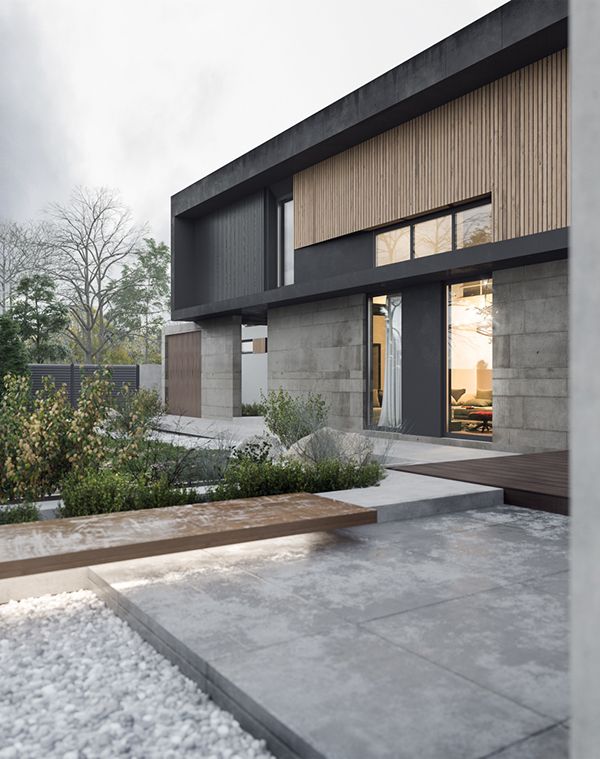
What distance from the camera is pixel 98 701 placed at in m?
2.61

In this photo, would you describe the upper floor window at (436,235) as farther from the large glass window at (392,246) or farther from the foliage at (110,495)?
the foliage at (110,495)

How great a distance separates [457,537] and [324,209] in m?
10.5

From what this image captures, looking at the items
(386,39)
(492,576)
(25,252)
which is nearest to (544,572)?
(492,576)

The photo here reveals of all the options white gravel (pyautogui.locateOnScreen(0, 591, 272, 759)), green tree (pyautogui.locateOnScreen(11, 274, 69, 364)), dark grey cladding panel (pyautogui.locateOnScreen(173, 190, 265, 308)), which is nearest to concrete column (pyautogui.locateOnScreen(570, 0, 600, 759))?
white gravel (pyautogui.locateOnScreen(0, 591, 272, 759))

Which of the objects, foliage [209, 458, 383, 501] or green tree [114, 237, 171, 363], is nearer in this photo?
foliage [209, 458, 383, 501]

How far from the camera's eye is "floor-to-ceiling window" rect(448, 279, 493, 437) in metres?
10.8

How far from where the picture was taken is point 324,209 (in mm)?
14109

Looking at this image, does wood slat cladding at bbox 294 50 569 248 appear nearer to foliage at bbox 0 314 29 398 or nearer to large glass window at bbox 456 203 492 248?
large glass window at bbox 456 203 492 248

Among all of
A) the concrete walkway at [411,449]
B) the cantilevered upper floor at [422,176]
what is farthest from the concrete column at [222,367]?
the concrete walkway at [411,449]

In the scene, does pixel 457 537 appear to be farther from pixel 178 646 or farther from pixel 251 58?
pixel 251 58

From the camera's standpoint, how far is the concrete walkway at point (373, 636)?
2.17 m

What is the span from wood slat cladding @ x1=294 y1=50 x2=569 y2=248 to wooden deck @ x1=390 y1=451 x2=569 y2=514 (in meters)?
3.45

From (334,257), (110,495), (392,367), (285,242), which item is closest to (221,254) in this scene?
(285,242)

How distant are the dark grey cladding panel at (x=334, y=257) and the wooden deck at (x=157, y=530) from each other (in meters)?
8.90
